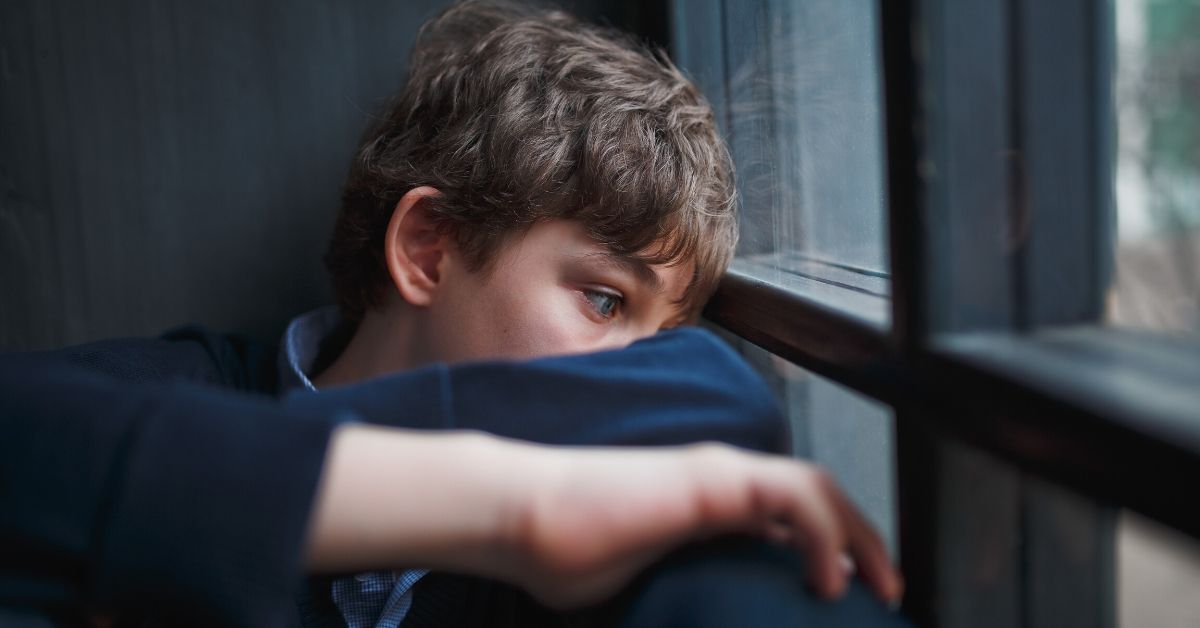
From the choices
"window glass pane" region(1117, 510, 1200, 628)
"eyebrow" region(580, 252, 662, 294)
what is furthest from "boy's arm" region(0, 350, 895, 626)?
"eyebrow" region(580, 252, 662, 294)

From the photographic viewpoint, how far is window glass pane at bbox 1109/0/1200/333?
423mm

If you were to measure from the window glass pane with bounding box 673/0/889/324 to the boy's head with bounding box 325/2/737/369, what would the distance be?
51 mm

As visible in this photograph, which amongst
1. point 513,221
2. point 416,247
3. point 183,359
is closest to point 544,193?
point 513,221

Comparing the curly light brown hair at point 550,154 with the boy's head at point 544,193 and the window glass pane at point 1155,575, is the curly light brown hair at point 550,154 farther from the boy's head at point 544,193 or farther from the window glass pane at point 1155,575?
the window glass pane at point 1155,575

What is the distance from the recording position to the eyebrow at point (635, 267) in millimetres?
973

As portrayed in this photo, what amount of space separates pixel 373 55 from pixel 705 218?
0.60 meters

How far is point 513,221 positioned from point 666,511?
569 mm

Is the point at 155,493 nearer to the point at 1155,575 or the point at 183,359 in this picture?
the point at 1155,575

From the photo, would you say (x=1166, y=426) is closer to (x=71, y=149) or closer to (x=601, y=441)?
(x=601, y=441)

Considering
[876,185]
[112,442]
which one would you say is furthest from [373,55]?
[112,442]

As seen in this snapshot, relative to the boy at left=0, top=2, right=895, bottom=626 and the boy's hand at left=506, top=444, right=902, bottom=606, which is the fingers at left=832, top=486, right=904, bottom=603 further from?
the boy at left=0, top=2, right=895, bottom=626

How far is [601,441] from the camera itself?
0.57 metres

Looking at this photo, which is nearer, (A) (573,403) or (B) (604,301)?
(A) (573,403)

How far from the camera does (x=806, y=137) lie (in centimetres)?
89
